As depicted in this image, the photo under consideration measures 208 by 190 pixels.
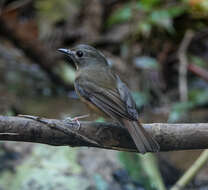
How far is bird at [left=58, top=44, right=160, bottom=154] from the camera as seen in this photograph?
8.59 feet

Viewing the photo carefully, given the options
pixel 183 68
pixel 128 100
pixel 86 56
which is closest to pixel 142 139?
pixel 128 100

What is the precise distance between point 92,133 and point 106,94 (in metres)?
0.42

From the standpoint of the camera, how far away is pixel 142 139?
2.58 meters

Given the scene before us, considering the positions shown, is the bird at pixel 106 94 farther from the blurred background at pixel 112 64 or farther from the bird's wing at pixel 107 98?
the blurred background at pixel 112 64

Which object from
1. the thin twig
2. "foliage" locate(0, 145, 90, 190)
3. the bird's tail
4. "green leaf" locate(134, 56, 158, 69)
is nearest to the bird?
the bird's tail

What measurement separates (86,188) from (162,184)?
0.59 meters

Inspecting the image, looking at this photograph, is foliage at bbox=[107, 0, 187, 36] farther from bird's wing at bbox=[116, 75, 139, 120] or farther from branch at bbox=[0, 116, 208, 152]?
branch at bbox=[0, 116, 208, 152]

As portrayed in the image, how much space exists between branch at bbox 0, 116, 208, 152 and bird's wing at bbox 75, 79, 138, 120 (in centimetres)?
9

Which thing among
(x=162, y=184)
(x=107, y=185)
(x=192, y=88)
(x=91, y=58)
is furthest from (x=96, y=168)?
(x=192, y=88)

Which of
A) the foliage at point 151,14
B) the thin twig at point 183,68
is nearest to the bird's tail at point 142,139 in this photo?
the thin twig at point 183,68

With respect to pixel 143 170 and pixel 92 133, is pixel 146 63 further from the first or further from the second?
pixel 92 133

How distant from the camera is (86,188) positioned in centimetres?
370

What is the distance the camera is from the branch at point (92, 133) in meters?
2.46

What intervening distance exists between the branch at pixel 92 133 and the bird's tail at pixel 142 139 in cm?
8
